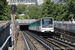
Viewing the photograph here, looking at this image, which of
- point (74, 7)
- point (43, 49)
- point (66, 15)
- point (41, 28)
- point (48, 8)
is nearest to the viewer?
point (43, 49)

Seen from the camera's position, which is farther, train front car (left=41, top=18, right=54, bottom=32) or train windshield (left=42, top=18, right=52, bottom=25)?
train windshield (left=42, top=18, right=52, bottom=25)

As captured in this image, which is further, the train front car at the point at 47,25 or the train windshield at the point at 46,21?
the train windshield at the point at 46,21

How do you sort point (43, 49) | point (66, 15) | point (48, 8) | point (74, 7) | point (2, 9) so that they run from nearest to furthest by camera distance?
point (43, 49) < point (2, 9) < point (74, 7) < point (66, 15) < point (48, 8)

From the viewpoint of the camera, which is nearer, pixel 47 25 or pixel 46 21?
pixel 47 25

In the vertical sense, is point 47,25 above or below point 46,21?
below

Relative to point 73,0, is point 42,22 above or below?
below

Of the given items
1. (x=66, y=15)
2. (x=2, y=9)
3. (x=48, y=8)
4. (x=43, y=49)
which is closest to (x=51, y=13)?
(x=48, y=8)

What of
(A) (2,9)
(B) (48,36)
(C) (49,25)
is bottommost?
(B) (48,36)

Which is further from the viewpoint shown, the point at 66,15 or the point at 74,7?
the point at 66,15

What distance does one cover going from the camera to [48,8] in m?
60.5

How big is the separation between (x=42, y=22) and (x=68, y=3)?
1526 centimetres

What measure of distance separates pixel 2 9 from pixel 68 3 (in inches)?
588

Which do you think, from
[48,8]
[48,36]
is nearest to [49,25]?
[48,36]

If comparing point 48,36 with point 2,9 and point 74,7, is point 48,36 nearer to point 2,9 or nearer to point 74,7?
point 2,9
